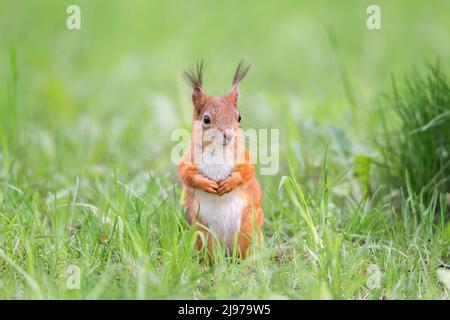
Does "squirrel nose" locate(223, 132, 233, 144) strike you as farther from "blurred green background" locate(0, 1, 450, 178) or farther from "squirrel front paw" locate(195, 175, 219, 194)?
"blurred green background" locate(0, 1, 450, 178)

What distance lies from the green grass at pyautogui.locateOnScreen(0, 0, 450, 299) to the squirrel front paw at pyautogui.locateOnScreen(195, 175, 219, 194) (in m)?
0.17

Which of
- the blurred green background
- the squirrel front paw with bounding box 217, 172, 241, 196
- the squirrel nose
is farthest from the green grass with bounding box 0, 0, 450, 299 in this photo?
the squirrel nose

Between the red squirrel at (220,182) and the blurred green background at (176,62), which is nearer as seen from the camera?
the red squirrel at (220,182)

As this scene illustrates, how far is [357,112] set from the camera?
5871 mm

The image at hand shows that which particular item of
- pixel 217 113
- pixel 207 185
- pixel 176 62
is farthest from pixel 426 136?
pixel 176 62

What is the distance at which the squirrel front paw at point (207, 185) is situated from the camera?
3.87m

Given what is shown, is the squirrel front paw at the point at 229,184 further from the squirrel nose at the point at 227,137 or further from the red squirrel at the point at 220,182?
the squirrel nose at the point at 227,137

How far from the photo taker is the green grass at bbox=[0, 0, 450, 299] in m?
3.68

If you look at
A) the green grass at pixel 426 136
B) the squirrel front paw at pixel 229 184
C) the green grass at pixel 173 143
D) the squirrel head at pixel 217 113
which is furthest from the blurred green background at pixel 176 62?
the squirrel front paw at pixel 229 184

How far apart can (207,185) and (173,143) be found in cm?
251

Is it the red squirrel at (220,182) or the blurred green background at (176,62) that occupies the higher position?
the blurred green background at (176,62)

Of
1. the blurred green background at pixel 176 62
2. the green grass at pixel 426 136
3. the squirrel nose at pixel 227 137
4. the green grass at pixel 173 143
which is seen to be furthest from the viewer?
the blurred green background at pixel 176 62

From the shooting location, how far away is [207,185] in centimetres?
387

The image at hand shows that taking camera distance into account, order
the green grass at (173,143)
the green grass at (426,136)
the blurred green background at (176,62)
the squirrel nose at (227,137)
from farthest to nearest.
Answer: the blurred green background at (176,62) → the green grass at (426,136) → the squirrel nose at (227,137) → the green grass at (173,143)
